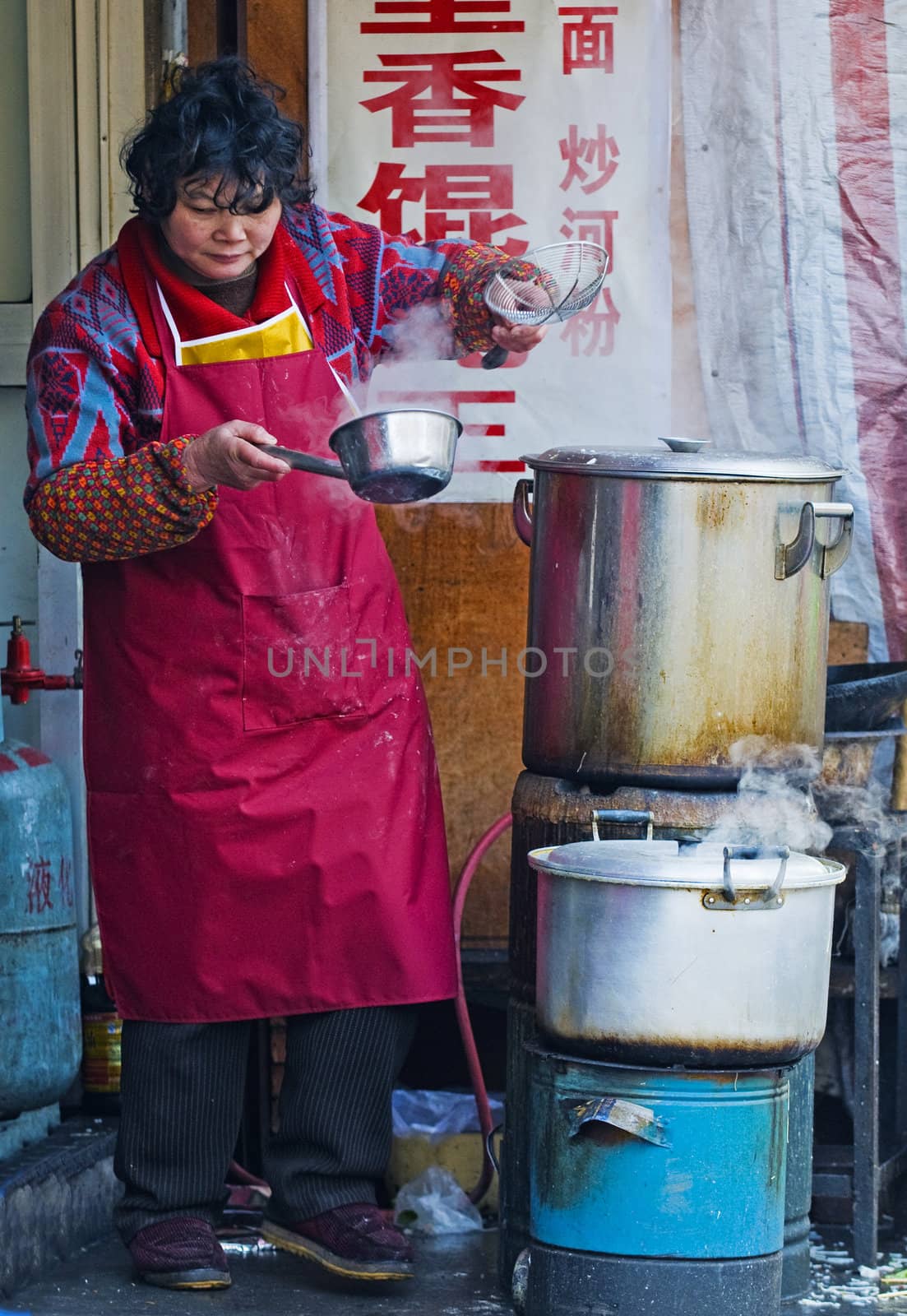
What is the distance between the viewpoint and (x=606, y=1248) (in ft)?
9.77

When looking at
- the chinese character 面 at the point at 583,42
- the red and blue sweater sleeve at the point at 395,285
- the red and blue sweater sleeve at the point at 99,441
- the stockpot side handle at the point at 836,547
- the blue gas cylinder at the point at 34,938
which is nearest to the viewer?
the red and blue sweater sleeve at the point at 99,441

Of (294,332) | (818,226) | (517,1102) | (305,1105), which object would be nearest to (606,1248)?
(517,1102)

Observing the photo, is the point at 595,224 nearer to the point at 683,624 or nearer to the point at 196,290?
the point at 196,290

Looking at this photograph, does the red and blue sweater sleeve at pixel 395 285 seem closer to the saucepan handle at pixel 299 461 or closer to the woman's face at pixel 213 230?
the woman's face at pixel 213 230

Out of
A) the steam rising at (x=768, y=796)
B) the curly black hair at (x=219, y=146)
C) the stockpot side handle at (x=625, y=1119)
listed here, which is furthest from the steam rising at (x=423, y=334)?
the stockpot side handle at (x=625, y=1119)

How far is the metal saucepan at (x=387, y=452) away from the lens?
2955 millimetres

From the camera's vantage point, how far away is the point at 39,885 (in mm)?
3824

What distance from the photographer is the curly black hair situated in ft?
10.6

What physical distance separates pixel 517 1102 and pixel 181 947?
0.73 m

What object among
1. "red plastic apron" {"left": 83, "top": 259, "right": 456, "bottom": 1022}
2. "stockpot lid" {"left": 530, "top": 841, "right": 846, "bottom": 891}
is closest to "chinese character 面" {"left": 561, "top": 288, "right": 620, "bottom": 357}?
"red plastic apron" {"left": 83, "top": 259, "right": 456, "bottom": 1022}

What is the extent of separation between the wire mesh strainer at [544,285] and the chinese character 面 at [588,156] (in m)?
0.61

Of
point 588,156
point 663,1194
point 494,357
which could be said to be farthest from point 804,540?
point 588,156

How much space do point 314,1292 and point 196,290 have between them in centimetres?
201

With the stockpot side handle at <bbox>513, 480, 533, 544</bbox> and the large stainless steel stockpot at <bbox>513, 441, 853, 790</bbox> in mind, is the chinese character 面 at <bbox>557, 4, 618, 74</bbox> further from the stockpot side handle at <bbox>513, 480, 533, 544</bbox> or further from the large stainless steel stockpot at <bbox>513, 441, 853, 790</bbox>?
the large stainless steel stockpot at <bbox>513, 441, 853, 790</bbox>
